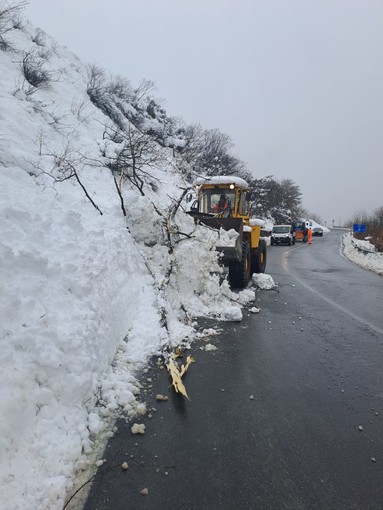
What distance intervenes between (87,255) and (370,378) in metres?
4.32

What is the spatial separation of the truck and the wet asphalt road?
3.12 metres

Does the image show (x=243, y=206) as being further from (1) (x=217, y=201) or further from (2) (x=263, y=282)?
(2) (x=263, y=282)

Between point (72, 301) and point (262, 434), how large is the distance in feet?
8.54

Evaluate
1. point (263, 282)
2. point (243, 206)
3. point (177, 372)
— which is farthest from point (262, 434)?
point (243, 206)

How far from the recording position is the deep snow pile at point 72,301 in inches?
105

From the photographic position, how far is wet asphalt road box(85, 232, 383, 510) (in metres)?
2.46

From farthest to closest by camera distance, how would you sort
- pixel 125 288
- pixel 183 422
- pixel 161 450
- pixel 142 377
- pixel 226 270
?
1. pixel 226 270
2. pixel 125 288
3. pixel 142 377
4. pixel 183 422
5. pixel 161 450

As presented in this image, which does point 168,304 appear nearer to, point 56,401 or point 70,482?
point 56,401

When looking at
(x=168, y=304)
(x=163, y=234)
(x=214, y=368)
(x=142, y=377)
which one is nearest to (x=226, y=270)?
(x=163, y=234)

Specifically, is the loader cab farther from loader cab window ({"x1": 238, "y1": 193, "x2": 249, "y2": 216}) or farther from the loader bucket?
the loader bucket

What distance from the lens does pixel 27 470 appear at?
2412 millimetres

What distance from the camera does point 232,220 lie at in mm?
9422

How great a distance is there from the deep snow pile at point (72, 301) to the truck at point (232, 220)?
0.66m

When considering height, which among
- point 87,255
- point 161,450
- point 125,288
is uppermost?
point 87,255
